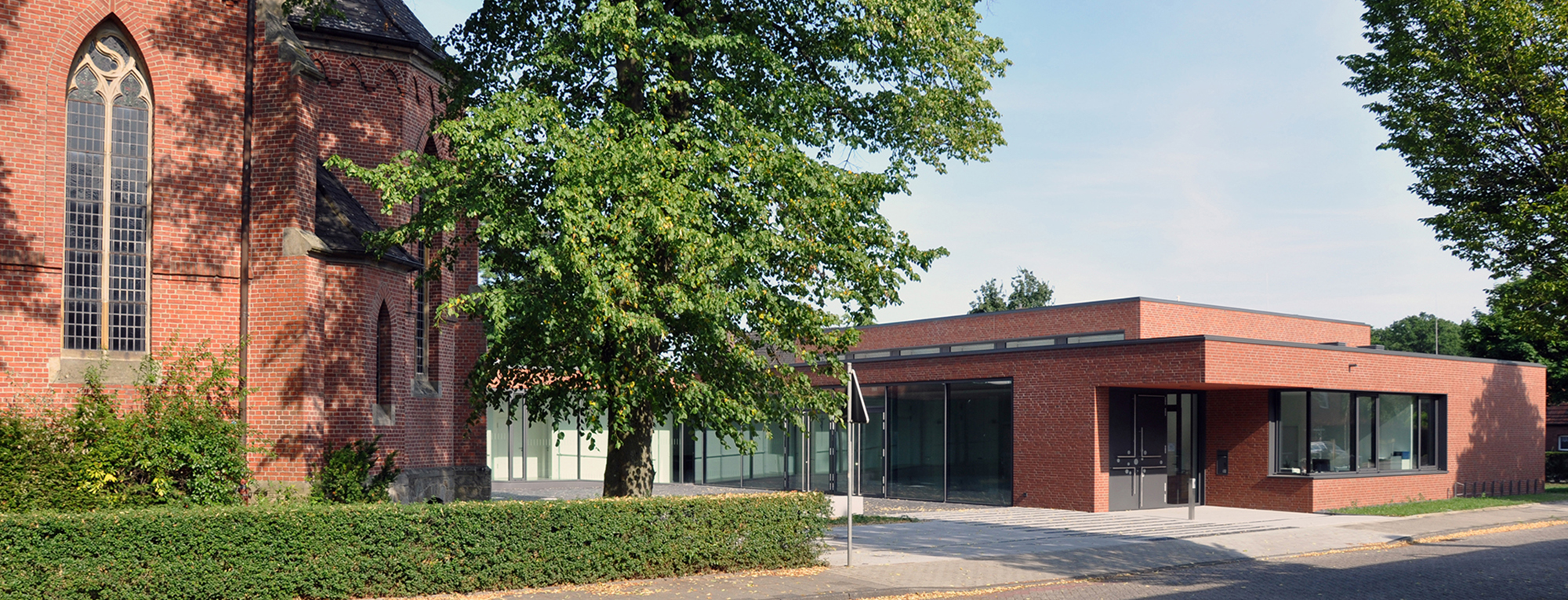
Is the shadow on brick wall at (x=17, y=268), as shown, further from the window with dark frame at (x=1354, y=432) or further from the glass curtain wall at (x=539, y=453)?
the glass curtain wall at (x=539, y=453)

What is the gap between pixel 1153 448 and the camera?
25.0 metres

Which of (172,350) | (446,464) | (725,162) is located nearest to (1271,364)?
(725,162)

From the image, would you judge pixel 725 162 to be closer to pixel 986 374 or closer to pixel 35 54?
pixel 35 54

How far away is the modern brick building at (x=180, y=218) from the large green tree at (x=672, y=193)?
2.03 meters

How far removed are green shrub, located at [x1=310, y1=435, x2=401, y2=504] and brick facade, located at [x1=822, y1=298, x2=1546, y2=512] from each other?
14.1 metres

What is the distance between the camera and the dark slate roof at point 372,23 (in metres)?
19.0

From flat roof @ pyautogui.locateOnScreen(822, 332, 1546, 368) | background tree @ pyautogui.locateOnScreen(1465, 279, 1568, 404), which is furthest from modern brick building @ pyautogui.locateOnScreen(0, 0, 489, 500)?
background tree @ pyautogui.locateOnScreen(1465, 279, 1568, 404)

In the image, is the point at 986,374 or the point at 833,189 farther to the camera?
the point at 986,374

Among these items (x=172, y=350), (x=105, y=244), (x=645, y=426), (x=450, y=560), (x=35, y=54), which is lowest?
(x=450, y=560)

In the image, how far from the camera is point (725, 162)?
13.7 metres

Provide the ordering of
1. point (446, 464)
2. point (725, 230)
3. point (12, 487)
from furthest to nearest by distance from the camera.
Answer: point (446, 464), point (725, 230), point (12, 487)

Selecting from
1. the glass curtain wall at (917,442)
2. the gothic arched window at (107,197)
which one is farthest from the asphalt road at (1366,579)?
the gothic arched window at (107,197)

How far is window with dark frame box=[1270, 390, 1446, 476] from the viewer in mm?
24531

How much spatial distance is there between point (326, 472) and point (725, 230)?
6.55 m
